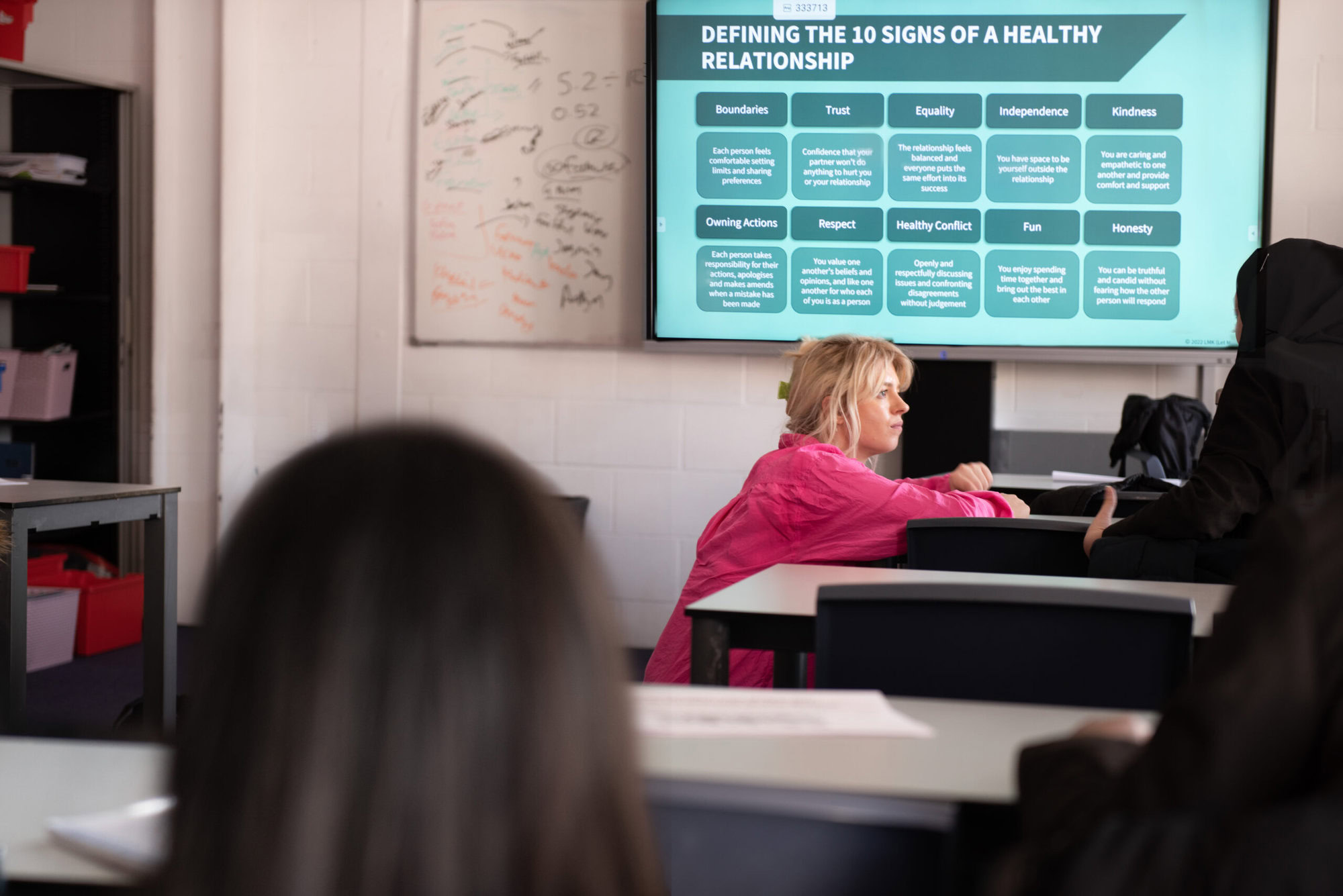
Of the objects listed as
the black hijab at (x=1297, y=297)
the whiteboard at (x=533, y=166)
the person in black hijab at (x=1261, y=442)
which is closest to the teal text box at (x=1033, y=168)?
the whiteboard at (x=533, y=166)

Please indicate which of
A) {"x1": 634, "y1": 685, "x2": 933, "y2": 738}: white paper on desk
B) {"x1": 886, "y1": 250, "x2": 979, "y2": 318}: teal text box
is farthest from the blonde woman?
{"x1": 886, "y1": 250, "x2": 979, "y2": 318}: teal text box

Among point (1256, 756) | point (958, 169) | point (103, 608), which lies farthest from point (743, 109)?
point (1256, 756)

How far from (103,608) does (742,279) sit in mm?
2513

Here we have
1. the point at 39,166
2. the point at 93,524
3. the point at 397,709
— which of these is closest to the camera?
the point at 397,709

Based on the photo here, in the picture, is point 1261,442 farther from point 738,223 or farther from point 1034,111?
point 738,223

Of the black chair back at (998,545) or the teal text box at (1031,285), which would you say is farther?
the teal text box at (1031,285)

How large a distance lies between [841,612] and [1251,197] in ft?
10.4

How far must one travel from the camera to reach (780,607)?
1.74 metres

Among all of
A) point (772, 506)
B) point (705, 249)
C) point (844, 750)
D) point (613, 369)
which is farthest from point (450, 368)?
point (844, 750)

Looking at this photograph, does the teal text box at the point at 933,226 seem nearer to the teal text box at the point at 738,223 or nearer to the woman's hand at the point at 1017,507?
the teal text box at the point at 738,223

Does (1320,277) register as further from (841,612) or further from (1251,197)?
(1251,197)

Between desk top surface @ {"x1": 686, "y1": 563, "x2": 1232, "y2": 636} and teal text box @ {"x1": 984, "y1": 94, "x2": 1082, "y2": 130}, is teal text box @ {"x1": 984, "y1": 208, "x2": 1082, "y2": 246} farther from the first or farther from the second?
desk top surface @ {"x1": 686, "y1": 563, "x2": 1232, "y2": 636}

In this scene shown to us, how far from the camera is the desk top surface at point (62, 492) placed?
289 centimetres

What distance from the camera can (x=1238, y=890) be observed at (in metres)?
0.63
